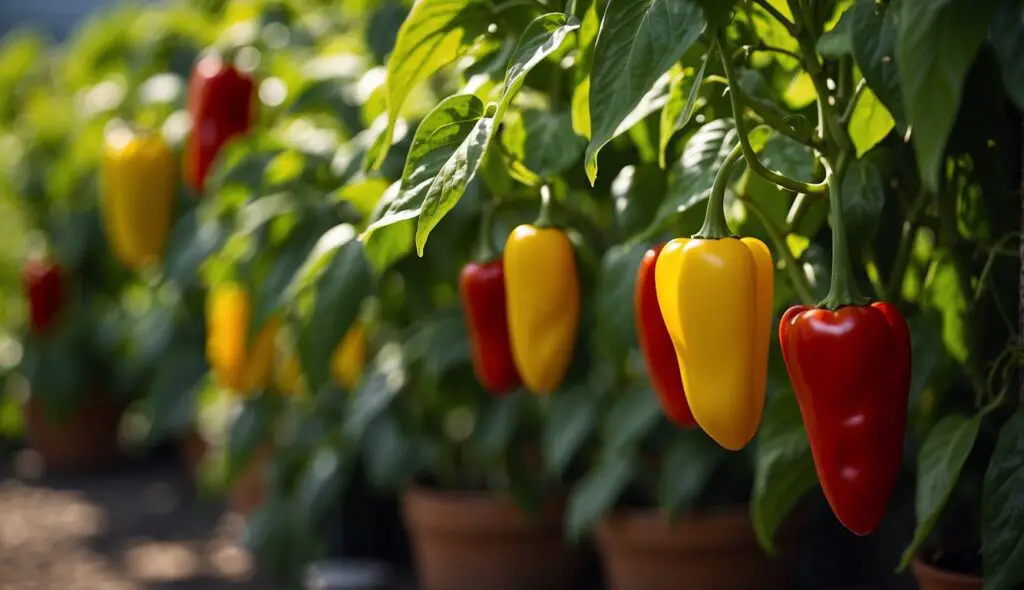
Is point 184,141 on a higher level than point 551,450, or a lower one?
higher

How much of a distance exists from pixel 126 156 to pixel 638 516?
1246mm

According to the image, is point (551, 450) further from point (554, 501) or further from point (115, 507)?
point (115, 507)

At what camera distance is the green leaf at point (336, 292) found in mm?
1715

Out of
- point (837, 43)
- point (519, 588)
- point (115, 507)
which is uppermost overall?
point (837, 43)

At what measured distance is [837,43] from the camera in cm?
115

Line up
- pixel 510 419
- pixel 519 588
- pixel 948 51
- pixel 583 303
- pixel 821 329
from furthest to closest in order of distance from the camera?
pixel 519 588
pixel 510 419
pixel 583 303
pixel 821 329
pixel 948 51

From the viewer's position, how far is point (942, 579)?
4.74 feet

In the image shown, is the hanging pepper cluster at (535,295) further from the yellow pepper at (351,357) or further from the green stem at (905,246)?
the yellow pepper at (351,357)

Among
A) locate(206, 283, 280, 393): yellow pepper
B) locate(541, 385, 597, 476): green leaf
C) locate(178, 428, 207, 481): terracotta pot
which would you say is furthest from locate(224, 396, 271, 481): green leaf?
locate(178, 428, 207, 481): terracotta pot

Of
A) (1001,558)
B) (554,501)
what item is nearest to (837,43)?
(1001,558)

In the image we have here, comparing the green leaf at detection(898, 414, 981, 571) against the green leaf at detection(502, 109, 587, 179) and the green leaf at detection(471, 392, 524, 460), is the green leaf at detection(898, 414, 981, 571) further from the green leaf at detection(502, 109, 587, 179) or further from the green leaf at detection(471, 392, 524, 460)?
the green leaf at detection(471, 392, 524, 460)

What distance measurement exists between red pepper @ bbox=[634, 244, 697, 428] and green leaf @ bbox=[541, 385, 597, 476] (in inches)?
28.3

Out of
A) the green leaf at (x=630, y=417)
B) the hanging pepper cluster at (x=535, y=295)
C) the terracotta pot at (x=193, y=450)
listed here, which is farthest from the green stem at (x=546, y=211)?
the terracotta pot at (x=193, y=450)

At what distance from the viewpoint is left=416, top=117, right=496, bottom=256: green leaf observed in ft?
3.56
